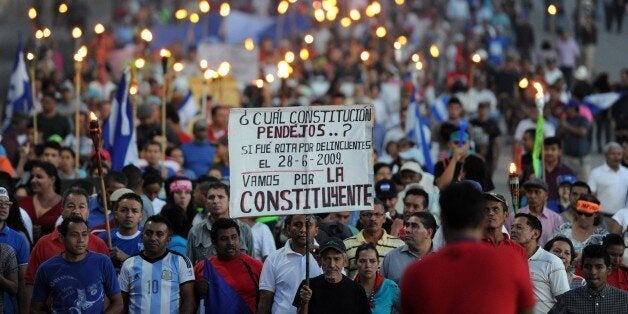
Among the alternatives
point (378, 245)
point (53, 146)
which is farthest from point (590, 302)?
point (53, 146)

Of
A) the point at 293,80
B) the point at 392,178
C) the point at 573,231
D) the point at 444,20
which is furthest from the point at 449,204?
the point at 444,20

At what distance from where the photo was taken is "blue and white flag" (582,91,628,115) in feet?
85.0

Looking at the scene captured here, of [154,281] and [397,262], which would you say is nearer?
[154,281]

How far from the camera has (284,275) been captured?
12383 mm

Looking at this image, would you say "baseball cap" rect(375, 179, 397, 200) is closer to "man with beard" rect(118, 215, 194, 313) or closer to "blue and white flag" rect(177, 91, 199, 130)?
"man with beard" rect(118, 215, 194, 313)

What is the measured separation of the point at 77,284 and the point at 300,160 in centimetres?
175

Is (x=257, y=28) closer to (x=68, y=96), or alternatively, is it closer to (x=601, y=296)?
(x=68, y=96)

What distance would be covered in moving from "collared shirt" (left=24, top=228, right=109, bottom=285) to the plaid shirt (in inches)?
130

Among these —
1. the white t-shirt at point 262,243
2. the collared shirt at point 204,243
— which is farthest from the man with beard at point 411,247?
the white t-shirt at point 262,243

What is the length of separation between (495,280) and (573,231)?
695 cm

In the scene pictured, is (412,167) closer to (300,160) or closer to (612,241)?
(612,241)

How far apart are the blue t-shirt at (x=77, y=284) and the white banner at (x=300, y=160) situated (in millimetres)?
1053

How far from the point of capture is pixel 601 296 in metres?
12.2

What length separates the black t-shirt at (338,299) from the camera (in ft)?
38.7
